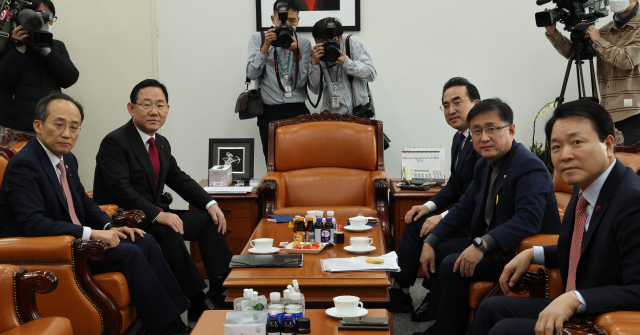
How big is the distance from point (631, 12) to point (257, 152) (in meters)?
2.94

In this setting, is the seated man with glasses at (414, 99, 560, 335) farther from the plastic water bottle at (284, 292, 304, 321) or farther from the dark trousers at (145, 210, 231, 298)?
the dark trousers at (145, 210, 231, 298)

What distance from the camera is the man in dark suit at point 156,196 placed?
284cm

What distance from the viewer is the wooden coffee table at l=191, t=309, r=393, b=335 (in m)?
1.69

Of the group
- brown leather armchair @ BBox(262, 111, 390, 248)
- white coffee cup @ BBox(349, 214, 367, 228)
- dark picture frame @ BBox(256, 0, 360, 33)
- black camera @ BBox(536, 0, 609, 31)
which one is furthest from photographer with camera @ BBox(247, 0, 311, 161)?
black camera @ BBox(536, 0, 609, 31)

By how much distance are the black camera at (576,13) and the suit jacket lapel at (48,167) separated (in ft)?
10.3

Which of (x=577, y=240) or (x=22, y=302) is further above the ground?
(x=577, y=240)

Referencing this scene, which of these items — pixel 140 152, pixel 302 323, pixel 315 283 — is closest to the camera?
pixel 302 323

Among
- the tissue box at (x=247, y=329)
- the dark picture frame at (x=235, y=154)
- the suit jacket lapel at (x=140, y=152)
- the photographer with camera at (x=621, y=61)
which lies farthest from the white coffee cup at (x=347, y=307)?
the photographer with camera at (x=621, y=61)

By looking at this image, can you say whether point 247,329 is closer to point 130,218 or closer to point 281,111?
point 130,218

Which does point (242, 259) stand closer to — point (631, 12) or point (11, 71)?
point (11, 71)

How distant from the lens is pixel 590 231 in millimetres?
1616

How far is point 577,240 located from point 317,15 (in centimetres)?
333

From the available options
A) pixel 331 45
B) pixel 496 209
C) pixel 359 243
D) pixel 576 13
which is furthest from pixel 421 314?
pixel 576 13

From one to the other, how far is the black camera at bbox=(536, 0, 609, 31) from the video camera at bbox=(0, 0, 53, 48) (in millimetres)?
3240
